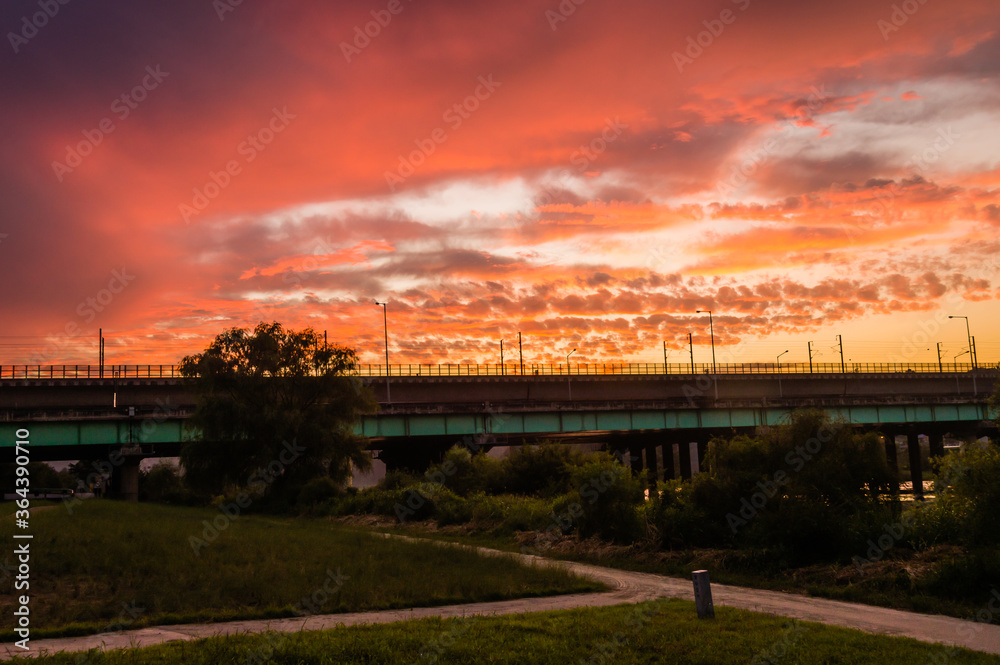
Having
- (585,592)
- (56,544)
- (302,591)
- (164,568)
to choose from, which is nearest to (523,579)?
(585,592)

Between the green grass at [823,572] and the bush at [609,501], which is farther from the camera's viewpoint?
the bush at [609,501]

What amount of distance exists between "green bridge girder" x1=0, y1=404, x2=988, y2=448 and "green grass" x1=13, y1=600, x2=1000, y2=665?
50.0 m

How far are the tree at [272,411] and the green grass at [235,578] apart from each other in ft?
71.7

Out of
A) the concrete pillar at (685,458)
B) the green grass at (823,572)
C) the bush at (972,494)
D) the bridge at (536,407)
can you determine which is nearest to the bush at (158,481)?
the bridge at (536,407)

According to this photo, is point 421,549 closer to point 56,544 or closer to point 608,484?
point 608,484

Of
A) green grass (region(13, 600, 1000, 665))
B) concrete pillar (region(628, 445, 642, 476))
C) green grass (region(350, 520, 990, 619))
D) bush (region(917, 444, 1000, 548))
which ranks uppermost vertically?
bush (region(917, 444, 1000, 548))

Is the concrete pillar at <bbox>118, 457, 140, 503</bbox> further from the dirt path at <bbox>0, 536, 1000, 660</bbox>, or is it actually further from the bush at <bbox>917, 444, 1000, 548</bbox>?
the bush at <bbox>917, 444, 1000, 548</bbox>

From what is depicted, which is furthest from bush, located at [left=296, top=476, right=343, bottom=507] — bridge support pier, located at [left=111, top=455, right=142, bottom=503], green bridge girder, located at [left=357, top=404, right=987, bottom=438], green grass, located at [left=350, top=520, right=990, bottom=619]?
bridge support pier, located at [left=111, top=455, right=142, bottom=503]

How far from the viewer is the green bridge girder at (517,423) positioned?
5906 cm

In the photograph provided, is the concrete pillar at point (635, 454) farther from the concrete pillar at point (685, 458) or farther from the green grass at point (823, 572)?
the green grass at point (823, 572)

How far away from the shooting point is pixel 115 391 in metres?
66.4

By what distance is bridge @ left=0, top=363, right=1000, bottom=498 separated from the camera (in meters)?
61.8

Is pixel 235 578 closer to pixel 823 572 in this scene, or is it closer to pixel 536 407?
pixel 823 572

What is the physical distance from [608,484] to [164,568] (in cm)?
1302
